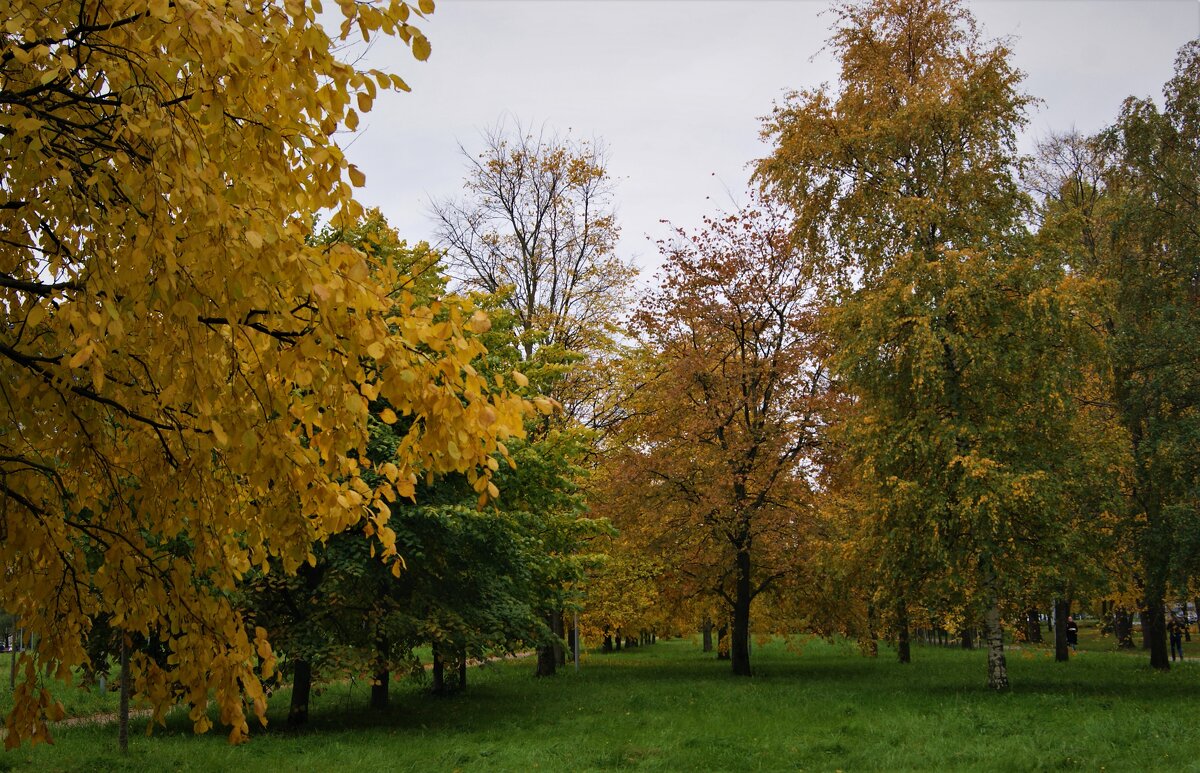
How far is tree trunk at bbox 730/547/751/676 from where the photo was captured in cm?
2239

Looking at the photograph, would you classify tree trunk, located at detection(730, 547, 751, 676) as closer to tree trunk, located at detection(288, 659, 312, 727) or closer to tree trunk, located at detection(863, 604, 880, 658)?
tree trunk, located at detection(863, 604, 880, 658)

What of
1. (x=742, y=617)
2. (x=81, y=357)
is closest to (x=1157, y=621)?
(x=742, y=617)

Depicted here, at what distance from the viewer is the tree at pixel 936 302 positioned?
16562 millimetres

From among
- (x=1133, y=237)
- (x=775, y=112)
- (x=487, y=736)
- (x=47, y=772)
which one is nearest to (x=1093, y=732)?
(x=487, y=736)

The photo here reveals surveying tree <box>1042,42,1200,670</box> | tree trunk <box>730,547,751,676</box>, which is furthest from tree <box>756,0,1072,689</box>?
tree trunk <box>730,547,751,676</box>

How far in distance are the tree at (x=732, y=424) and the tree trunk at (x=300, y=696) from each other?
9.36 m

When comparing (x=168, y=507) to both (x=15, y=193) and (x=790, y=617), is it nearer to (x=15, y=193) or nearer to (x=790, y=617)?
(x=15, y=193)

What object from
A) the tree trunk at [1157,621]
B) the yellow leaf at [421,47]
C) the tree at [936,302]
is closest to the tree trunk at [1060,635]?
the tree trunk at [1157,621]

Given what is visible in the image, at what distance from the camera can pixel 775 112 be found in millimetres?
20625

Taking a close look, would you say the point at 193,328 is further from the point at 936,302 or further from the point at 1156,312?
the point at 1156,312

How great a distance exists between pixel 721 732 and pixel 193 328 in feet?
37.6

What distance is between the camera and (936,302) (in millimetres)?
17641

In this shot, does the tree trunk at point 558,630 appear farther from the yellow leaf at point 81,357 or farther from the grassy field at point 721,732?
the yellow leaf at point 81,357

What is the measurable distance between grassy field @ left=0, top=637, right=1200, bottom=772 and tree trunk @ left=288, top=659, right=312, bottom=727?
0.49m
